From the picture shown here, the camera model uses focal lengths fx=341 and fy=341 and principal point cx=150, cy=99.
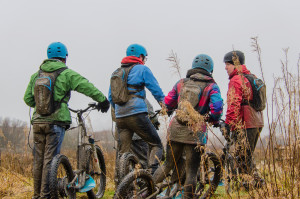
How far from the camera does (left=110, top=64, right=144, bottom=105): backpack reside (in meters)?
4.80

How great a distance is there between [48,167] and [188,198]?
187 centimetres

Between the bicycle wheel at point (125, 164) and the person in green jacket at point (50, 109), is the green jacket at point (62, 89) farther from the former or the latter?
the bicycle wheel at point (125, 164)

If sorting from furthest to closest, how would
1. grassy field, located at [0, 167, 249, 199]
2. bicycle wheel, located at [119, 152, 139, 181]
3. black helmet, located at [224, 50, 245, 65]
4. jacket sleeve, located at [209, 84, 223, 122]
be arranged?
grassy field, located at [0, 167, 249, 199], black helmet, located at [224, 50, 245, 65], bicycle wheel, located at [119, 152, 139, 181], jacket sleeve, located at [209, 84, 223, 122]

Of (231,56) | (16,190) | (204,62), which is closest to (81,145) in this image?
(204,62)

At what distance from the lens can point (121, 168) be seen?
13.8 feet

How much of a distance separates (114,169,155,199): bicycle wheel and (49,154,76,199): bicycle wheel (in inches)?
45.4

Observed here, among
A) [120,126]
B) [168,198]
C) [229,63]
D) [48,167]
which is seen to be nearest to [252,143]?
[229,63]

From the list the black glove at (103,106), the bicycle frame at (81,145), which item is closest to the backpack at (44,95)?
the bicycle frame at (81,145)

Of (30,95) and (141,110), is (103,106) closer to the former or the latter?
(141,110)

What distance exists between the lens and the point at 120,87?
483 cm

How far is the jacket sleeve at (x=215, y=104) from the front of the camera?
398 cm

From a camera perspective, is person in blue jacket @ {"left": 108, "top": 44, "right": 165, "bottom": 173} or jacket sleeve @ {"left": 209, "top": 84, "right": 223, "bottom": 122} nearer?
jacket sleeve @ {"left": 209, "top": 84, "right": 223, "bottom": 122}

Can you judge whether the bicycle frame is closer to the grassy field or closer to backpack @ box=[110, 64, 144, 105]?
backpack @ box=[110, 64, 144, 105]

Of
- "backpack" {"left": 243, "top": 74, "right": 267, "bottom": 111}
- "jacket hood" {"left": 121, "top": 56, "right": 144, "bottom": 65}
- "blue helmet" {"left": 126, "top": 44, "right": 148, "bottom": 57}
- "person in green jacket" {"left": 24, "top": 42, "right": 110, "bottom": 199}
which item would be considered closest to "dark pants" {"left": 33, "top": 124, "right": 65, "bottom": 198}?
"person in green jacket" {"left": 24, "top": 42, "right": 110, "bottom": 199}
